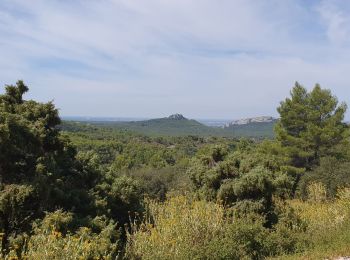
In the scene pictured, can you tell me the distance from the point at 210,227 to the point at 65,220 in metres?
3.24

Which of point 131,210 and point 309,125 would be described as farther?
point 309,125

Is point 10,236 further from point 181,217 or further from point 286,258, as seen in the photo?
point 286,258

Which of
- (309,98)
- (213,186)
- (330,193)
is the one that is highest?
(309,98)

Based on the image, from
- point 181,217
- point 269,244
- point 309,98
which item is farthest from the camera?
point 309,98

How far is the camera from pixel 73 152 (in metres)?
11.5

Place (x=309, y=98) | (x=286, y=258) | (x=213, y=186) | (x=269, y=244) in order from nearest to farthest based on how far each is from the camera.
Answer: (x=286, y=258) < (x=269, y=244) < (x=213, y=186) < (x=309, y=98)

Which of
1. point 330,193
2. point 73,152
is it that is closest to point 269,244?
point 73,152

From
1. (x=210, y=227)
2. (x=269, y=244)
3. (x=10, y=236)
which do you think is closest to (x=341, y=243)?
(x=269, y=244)

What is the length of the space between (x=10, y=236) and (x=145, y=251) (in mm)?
2699

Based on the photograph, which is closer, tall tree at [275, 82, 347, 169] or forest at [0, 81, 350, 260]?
forest at [0, 81, 350, 260]

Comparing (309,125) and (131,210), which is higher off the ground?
(309,125)

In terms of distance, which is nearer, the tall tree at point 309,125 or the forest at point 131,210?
the forest at point 131,210

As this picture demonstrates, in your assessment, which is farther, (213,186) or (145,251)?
(213,186)

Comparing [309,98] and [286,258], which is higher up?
[309,98]
